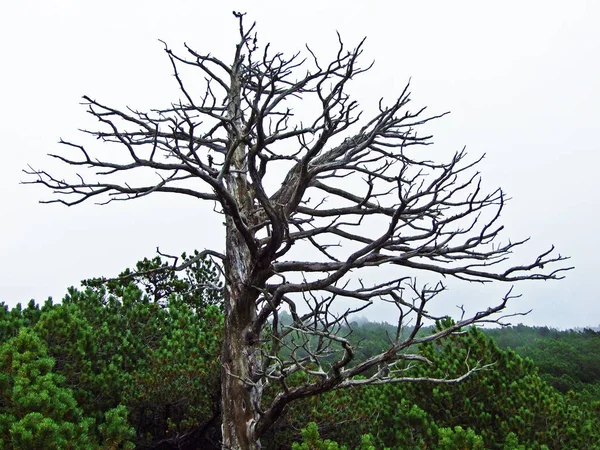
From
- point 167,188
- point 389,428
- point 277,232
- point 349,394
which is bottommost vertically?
point 389,428

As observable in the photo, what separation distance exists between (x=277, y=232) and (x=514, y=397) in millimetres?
4729

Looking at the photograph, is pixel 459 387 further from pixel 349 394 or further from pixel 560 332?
pixel 560 332

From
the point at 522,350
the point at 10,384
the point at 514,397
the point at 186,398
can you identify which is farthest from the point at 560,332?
the point at 10,384

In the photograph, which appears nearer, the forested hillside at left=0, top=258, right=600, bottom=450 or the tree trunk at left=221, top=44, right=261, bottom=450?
the tree trunk at left=221, top=44, right=261, bottom=450

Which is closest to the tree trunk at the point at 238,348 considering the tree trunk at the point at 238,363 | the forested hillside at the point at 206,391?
the tree trunk at the point at 238,363

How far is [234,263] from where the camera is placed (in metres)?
→ 6.23

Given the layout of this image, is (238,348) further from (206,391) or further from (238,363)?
(206,391)

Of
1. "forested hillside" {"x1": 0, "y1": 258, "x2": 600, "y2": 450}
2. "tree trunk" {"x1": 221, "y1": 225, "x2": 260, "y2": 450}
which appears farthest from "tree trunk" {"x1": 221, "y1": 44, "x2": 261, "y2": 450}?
"forested hillside" {"x1": 0, "y1": 258, "x2": 600, "y2": 450}

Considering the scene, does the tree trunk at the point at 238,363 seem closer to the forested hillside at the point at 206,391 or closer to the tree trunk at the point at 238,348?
the tree trunk at the point at 238,348

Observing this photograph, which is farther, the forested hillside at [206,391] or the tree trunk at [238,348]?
the forested hillside at [206,391]

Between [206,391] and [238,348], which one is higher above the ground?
[238,348]

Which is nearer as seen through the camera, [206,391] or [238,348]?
[238,348]

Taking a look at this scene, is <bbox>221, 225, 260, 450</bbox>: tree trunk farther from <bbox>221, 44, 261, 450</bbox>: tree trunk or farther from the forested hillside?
the forested hillside

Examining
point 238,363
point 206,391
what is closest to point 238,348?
point 238,363
